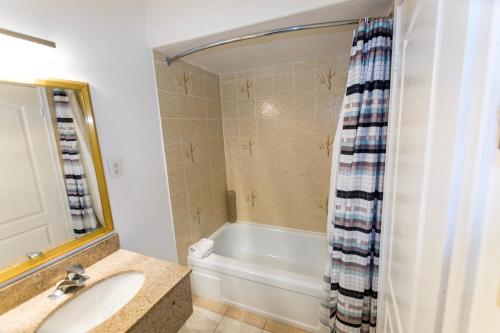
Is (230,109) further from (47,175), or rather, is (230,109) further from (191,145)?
(47,175)

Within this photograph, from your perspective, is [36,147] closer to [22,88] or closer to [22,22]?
[22,88]

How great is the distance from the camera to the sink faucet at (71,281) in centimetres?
95

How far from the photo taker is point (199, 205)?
2.08 metres

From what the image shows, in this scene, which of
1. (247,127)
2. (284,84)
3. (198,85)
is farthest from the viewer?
(247,127)

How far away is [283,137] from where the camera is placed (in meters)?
2.23

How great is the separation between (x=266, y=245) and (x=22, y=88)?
2.32 meters

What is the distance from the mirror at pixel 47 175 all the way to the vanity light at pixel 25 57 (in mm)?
43

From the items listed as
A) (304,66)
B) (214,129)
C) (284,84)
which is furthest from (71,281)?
(304,66)

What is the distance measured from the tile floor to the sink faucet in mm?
1000

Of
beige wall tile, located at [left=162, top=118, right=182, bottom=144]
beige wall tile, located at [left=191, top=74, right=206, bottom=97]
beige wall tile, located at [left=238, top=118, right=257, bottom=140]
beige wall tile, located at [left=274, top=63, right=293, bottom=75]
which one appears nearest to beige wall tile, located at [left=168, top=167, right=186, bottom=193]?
beige wall tile, located at [left=162, top=118, right=182, bottom=144]

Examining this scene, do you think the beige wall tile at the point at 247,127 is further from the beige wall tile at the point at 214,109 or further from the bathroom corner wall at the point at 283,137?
the beige wall tile at the point at 214,109

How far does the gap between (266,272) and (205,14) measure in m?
1.83

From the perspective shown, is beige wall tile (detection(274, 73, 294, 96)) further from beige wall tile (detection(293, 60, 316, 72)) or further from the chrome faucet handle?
the chrome faucet handle

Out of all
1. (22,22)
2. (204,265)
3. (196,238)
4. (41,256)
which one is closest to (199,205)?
(196,238)
